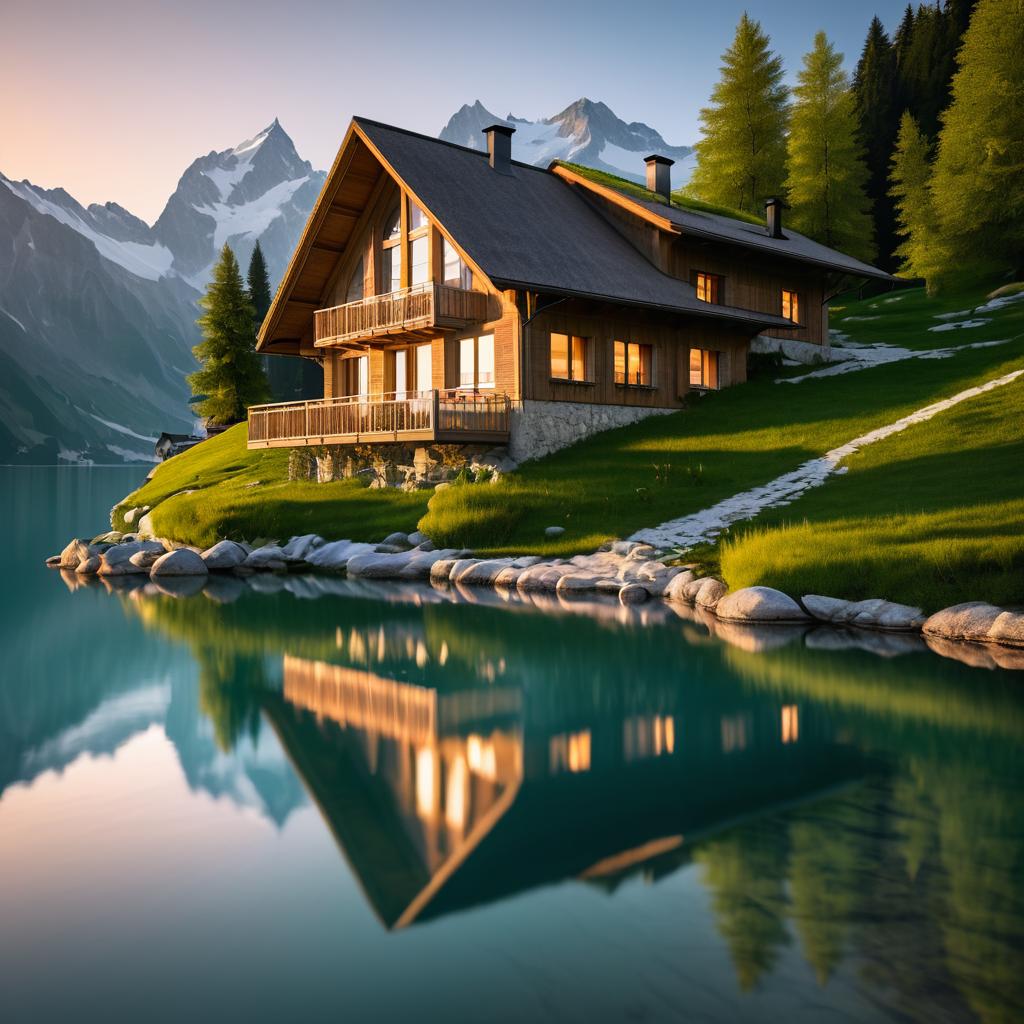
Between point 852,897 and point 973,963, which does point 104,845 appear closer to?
point 852,897

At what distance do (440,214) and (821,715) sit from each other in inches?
962

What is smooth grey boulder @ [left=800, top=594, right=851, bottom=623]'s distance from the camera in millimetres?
16109

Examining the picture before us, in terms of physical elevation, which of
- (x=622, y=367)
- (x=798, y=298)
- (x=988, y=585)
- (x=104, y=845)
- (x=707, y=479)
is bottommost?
(x=104, y=845)

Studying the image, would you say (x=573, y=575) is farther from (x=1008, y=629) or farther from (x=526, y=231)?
(x=526, y=231)

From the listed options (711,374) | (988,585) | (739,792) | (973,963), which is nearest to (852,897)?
(973,963)

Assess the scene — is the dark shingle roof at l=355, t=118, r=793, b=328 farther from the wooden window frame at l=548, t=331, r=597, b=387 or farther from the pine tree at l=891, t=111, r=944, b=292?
the pine tree at l=891, t=111, r=944, b=292

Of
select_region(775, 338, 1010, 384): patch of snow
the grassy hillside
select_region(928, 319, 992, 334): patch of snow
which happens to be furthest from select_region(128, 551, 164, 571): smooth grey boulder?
select_region(928, 319, 992, 334): patch of snow

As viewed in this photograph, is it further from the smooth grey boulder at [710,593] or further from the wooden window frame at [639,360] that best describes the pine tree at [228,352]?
the smooth grey boulder at [710,593]

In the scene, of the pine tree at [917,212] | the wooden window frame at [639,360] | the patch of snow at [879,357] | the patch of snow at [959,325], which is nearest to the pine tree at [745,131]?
the pine tree at [917,212]

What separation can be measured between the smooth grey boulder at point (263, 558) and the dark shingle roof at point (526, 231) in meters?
10.5

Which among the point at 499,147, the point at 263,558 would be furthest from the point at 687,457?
the point at 499,147

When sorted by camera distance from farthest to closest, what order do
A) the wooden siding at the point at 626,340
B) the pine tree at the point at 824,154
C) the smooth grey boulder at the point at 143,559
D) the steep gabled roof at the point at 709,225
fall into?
the pine tree at the point at 824,154, the steep gabled roof at the point at 709,225, the wooden siding at the point at 626,340, the smooth grey boulder at the point at 143,559

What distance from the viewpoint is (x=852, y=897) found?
5.82m

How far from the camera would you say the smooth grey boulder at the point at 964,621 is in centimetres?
1424
